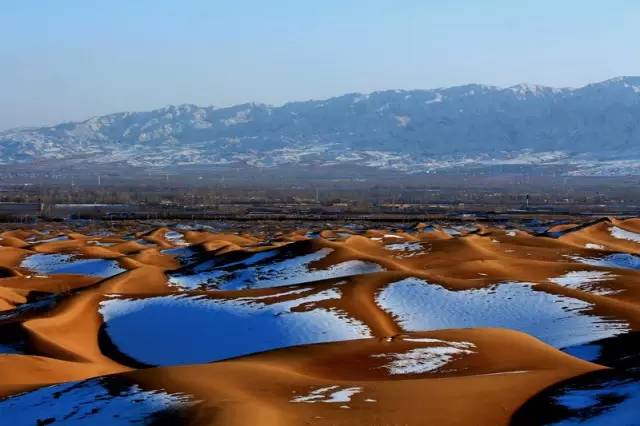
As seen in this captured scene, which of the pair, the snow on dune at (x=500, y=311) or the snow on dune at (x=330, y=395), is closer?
the snow on dune at (x=330, y=395)

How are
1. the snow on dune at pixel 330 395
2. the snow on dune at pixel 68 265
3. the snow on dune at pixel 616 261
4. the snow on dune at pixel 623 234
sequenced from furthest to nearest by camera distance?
the snow on dune at pixel 623 234 → the snow on dune at pixel 68 265 → the snow on dune at pixel 616 261 → the snow on dune at pixel 330 395

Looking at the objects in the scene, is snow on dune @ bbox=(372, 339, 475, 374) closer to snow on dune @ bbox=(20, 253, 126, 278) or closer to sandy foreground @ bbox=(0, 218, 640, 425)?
sandy foreground @ bbox=(0, 218, 640, 425)

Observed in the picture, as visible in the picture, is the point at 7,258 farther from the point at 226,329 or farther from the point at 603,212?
the point at 603,212

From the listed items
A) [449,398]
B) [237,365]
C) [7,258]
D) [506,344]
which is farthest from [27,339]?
[7,258]

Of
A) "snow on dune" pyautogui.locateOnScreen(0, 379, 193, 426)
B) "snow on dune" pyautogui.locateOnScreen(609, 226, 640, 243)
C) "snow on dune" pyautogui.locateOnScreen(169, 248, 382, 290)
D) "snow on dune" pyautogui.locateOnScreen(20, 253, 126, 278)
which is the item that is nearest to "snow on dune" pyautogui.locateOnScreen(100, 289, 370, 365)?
"snow on dune" pyautogui.locateOnScreen(169, 248, 382, 290)

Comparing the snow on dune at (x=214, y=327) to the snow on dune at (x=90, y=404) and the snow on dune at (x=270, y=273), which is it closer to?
the snow on dune at (x=270, y=273)

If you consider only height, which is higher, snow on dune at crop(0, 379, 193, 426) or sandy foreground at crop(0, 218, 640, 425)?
snow on dune at crop(0, 379, 193, 426)

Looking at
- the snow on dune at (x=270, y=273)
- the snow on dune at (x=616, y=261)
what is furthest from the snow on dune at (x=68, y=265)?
the snow on dune at (x=616, y=261)
